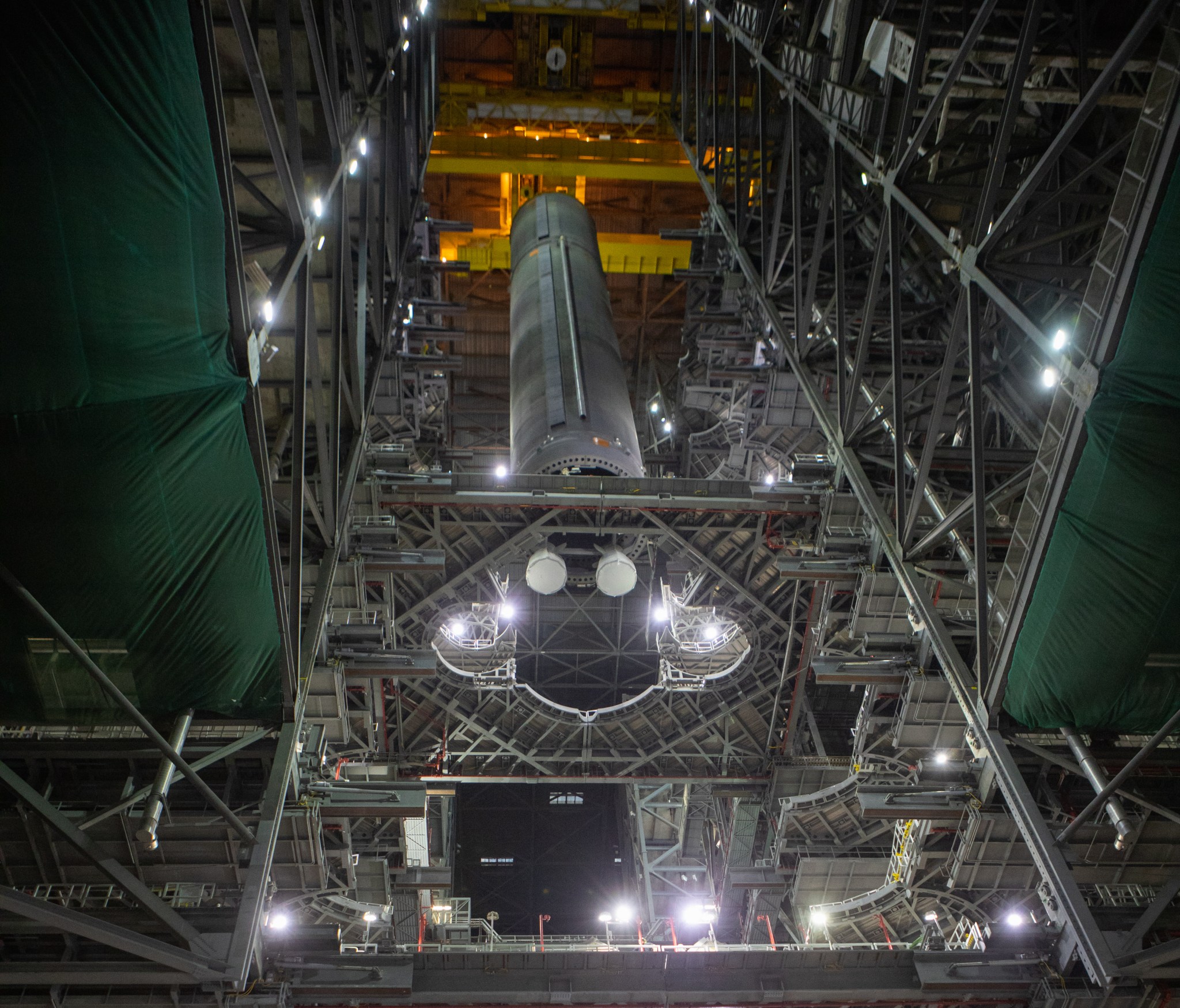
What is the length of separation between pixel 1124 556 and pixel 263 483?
9.60 meters

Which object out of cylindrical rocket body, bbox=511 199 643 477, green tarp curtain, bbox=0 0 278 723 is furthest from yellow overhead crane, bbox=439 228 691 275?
green tarp curtain, bbox=0 0 278 723

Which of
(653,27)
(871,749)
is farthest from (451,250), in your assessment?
(871,749)

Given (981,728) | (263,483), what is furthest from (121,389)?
(981,728)

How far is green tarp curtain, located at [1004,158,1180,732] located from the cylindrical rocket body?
10.9m

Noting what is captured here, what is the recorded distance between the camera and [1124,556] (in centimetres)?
1102

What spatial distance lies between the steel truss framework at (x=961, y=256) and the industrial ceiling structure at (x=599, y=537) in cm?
11

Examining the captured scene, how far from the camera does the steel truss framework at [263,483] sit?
9945 mm

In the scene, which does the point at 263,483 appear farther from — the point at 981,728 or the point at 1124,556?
the point at 1124,556

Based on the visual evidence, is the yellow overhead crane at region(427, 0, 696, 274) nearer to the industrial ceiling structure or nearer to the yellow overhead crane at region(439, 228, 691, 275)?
the yellow overhead crane at region(439, 228, 691, 275)

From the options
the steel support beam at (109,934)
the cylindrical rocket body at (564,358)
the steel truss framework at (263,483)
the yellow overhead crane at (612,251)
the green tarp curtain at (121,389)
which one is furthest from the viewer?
the yellow overhead crane at (612,251)

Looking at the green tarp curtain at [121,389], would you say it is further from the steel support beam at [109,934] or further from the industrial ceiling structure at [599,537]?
the steel support beam at [109,934]

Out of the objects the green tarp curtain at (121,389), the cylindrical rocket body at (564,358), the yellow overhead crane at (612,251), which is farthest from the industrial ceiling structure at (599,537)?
the yellow overhead crane at (612,251)

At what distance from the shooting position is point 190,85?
8289 mm

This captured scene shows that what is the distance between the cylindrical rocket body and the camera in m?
21.3
